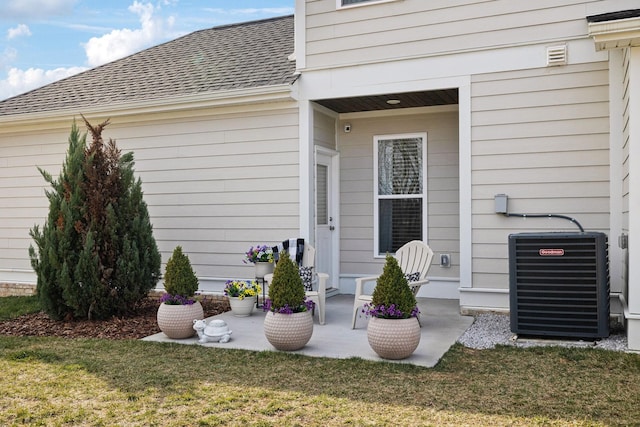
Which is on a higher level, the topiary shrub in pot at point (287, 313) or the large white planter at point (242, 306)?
the topiary shrub in pot at point (287, 313)

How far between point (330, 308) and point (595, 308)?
3034mm

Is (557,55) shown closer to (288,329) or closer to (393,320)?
A: (393,320)

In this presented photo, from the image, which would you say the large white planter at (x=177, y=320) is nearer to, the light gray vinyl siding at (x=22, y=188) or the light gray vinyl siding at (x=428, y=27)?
the light gray vinyl siding at (x=428, y=27)

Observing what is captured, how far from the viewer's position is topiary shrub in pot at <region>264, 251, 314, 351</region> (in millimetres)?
4859

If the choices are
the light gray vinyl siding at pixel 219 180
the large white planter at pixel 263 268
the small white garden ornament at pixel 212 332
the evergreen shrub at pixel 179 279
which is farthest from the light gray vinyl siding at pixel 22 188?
the small white garden ornament at pixel 212 332

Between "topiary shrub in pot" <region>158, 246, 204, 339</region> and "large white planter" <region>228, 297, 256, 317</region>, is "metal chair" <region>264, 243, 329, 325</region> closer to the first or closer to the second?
"large white planter" <region>228, 297, 256, 317</region>

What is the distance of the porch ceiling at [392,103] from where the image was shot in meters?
6.96

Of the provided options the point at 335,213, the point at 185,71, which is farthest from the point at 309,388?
the point at 185,71

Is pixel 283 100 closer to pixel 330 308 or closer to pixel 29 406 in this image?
pixel 330 308

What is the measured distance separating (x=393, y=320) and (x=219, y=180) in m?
3.93

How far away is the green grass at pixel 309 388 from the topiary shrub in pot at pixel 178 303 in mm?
394

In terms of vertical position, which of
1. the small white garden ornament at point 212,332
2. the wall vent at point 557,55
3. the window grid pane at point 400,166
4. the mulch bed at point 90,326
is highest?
the wall vent at point 557,55

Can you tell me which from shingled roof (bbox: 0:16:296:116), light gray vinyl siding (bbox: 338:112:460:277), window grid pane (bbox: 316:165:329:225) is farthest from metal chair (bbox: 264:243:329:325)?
shingled roof (bbox: 0:16:296:116)

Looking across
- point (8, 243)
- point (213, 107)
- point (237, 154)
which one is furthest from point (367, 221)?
point (8, 243)
